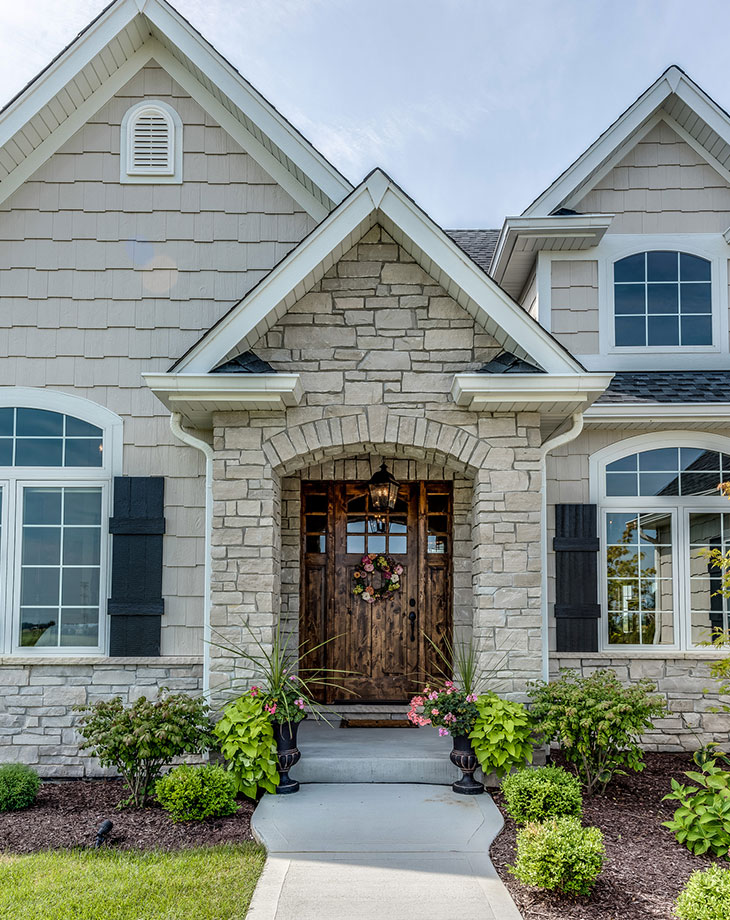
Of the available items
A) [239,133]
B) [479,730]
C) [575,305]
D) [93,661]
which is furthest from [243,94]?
[479,730]

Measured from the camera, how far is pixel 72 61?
7352 mm

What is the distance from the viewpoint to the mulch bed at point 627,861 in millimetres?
4250

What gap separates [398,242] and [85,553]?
153 inches

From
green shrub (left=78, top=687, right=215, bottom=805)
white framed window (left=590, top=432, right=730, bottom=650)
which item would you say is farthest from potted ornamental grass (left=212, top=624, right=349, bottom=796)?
white framed window (left=590, top=432, right=730, bottom=650)


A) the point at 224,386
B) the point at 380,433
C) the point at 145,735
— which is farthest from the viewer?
the point at 380,433

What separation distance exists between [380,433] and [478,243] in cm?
481

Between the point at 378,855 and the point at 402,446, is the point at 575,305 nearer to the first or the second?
the point at 402,446

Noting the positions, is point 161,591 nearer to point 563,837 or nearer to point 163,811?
point 163,811

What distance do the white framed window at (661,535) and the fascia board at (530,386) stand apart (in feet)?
5.64

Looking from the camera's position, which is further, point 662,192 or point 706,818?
point 662,192

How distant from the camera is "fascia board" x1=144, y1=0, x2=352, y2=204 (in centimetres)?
737

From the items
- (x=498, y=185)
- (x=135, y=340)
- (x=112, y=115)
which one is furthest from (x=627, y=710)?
(x=498, y=185)

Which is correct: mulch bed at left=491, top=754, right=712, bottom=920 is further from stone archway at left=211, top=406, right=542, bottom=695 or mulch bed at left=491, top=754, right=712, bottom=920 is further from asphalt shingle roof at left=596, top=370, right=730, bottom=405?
asphalt shingle roof at left=596, top=370, right=730, bottom=405

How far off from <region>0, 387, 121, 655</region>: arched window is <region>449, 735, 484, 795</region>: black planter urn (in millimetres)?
3265
